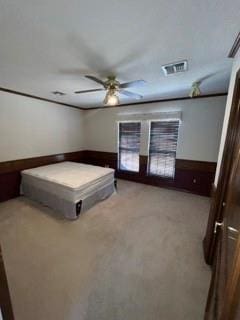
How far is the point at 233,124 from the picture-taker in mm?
1540

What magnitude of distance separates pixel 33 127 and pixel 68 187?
2.08 meters

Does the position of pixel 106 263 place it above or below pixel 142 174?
below

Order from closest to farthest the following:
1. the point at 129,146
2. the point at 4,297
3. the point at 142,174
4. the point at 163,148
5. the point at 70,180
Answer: the point at 4,297 < the point at 70,180 < the point at 163,148 < the point at 142,174 < the point at 129,146

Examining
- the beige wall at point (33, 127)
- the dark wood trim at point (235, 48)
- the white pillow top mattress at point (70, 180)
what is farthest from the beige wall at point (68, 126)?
the dark wood trim at point (235, 48)

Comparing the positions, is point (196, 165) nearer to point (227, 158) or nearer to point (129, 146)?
point (129, 146)

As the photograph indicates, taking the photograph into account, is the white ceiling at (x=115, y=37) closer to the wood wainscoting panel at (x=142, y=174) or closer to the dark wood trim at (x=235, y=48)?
the dark wood trim at (x=235, y=48)

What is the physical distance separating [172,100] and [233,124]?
2641mm

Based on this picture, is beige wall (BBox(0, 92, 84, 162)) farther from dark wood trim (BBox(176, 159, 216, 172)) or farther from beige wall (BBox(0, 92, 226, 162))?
dark wood trim (BBox(176, 159, 216, 172))

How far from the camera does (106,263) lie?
1.87m

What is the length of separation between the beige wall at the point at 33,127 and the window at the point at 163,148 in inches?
101

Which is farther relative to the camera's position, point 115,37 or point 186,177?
point 186,177

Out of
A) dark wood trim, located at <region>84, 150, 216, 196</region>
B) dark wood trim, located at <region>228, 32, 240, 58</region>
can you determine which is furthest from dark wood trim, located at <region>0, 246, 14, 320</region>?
dark wood trim, located at <region>84, 150, 216, 196</region>

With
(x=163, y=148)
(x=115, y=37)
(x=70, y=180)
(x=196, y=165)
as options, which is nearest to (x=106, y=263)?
(x=70, y=180)

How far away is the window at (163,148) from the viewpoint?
407 cm
